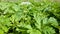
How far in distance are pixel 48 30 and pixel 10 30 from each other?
15.5 inches

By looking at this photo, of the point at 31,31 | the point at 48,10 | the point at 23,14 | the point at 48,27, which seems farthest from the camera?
the point at 48,10

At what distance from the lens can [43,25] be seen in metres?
1.39

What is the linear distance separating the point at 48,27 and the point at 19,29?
303 mm

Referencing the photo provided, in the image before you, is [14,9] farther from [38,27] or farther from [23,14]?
[38,27]

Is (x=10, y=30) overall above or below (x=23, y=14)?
below

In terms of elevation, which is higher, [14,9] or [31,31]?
[14,9]

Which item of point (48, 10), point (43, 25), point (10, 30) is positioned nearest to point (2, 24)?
point (10, 30)

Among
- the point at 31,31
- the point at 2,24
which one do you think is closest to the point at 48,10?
the point at 31,31

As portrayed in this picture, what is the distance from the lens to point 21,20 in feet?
4.83

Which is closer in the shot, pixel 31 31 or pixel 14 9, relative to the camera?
pixel 31 31

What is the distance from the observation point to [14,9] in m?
1.62

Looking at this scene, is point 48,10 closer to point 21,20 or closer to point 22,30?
point 21,20

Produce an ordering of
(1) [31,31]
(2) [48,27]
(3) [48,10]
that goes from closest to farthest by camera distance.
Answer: (1) [31,31], (2) [48,27], (3) [48,10]

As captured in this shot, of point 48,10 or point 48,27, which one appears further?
point 48,10
